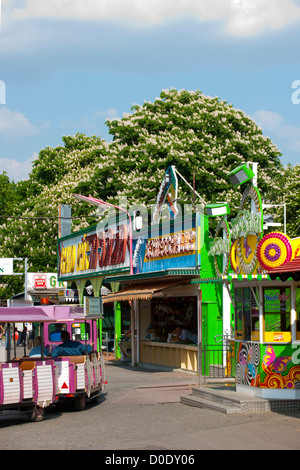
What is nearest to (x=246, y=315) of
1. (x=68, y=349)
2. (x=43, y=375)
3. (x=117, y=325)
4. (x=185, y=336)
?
(x=68, y=349)

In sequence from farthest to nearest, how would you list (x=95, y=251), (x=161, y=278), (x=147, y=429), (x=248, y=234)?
1. (x=95, y=251)
2. (x=161, y=278)
3. (x=248, y=234)
4. (x=147, y=429)

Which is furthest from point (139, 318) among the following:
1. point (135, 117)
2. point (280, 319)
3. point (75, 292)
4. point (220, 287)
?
point (135, 117)

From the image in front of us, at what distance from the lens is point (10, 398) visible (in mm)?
12594

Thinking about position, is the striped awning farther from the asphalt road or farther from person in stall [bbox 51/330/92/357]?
person in stall [bbox 51/330/92/357]

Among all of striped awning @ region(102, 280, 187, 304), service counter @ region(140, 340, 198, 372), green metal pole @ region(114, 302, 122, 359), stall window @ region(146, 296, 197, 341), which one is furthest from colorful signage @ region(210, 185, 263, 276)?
green metal pole @ region(114, 302, 122, 359)

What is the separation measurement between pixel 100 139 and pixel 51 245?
38.7ft

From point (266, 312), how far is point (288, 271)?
203cm

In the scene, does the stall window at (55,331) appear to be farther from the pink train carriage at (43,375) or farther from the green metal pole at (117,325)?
the green metal pole at (117,325)

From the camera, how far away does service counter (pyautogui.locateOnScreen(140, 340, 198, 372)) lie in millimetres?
22391

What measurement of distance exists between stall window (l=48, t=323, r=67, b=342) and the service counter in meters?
4.94

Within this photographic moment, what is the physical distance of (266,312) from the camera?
14.5 meters

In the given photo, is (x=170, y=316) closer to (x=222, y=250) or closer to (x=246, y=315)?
(x=222, y=250)
